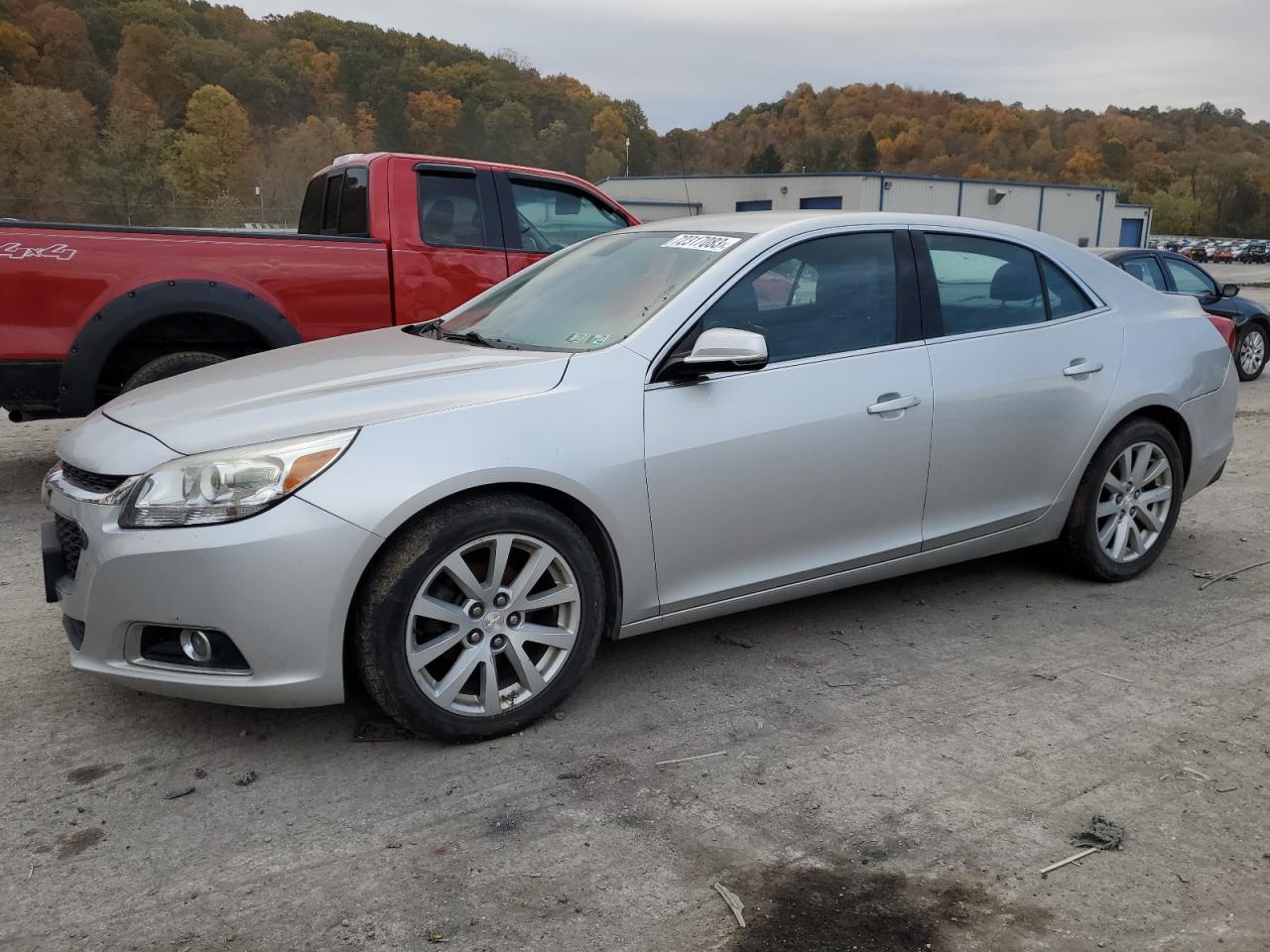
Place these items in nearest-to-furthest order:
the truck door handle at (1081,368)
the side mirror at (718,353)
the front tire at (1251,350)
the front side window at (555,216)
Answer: the side mirror at (718,353)
the truck door handle at (1081,368)
the front side window at (555,216)
the front tire at (1251,350)

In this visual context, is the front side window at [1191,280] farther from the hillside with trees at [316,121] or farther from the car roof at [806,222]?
the hillside with trees at [316,121]

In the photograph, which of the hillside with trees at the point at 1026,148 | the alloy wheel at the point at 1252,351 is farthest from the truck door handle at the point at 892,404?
the hillside with trees at the point at 1026,148

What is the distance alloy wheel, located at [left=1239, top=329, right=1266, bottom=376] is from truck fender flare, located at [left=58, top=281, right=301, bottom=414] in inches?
451

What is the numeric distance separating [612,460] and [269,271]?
3.68m

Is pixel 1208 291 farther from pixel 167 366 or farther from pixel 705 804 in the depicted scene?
pixel 705 804

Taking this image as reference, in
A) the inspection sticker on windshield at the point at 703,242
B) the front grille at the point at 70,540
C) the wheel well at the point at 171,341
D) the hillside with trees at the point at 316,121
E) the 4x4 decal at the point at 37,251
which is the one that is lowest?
the front grille at the point at 70,540

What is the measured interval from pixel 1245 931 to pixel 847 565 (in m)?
1.79

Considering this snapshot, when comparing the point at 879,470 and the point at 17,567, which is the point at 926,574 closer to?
the point at 879,470

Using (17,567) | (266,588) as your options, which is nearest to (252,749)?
(266,588)

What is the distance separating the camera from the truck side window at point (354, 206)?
22.1 feet

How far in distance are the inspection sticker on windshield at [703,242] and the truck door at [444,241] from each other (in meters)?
2.95

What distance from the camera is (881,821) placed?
9.25ft

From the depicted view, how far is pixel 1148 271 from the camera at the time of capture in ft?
36.1

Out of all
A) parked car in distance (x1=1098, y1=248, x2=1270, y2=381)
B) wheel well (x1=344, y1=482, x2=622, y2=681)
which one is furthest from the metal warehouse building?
wheel well (x1=344, y1=482, x2=622, y2=681)
